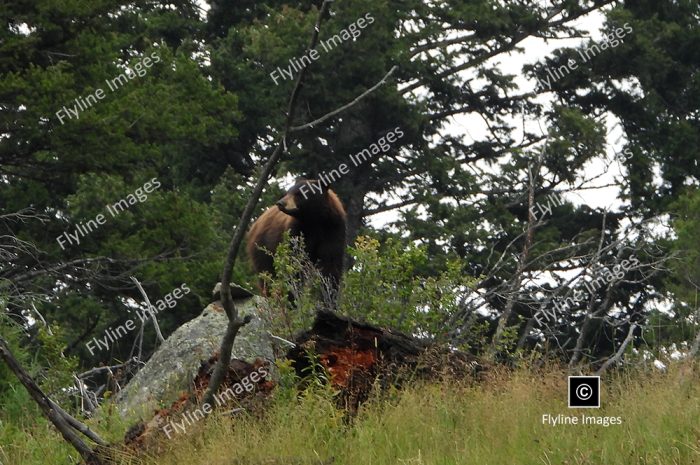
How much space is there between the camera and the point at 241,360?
303 inches

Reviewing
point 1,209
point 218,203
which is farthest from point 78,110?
point 218,203

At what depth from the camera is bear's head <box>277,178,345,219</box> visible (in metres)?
11.7

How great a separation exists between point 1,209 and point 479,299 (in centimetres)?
999

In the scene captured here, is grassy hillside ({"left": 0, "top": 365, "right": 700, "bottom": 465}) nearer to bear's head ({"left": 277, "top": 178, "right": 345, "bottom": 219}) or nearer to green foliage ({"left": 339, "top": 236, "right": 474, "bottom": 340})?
green foliage ({"left": 339, "top": 236, "right": 474, "bottom": 340})

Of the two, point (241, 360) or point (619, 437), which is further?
point (241, 360)

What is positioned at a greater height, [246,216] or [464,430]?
[246,216]

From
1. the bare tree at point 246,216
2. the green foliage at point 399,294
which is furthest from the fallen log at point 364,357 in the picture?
the green foliage at point 399,294

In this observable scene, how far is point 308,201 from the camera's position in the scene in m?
11.9

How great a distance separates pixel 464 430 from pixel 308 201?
582 cm

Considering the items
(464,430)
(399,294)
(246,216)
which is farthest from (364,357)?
(246,216)

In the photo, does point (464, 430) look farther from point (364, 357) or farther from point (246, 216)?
point (246, 216)

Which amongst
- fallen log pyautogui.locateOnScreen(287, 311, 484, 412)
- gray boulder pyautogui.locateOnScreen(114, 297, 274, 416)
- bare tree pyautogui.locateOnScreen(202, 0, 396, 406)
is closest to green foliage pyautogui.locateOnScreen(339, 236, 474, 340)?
gray boulder pyautogui.locateOnScreen(114, 297, 274, 416)

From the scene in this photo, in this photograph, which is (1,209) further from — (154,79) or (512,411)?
(512,411)

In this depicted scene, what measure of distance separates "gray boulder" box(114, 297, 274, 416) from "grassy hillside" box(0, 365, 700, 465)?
1.15 metres
